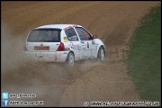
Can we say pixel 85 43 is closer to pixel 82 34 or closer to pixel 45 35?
pixel 82 34

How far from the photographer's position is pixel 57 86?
42.5 feet

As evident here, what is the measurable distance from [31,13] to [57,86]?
17104mm

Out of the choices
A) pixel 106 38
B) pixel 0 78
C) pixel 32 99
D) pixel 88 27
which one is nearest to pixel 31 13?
pixel 88 27

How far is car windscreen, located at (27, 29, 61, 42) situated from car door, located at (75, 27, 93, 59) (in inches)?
45.6

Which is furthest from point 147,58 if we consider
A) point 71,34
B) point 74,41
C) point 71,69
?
point 71,69

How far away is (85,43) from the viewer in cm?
1641

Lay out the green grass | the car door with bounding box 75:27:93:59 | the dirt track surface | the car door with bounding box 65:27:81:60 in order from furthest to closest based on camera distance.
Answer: the car door with bounding box 75:27:93:59, the car door with bounding box 65:27:81:60, the green grass, the dirt track surface

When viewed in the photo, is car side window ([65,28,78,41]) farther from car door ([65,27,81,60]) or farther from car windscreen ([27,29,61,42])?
car windscreen ([27,29,61,42])

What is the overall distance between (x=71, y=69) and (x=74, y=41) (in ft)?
3.43

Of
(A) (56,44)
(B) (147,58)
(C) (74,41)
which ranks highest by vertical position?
(C) (74,41)

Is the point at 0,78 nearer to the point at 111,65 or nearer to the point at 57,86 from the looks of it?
the point at 57,86

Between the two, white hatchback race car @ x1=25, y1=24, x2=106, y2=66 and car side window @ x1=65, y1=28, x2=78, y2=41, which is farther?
car side window @ x1=65, y1=28, x2=78, y2=41

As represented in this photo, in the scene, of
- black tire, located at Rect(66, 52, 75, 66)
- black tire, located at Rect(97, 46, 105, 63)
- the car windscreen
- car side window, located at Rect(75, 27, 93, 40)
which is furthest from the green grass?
the car windscreen

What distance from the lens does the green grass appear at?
1242 centimetres
